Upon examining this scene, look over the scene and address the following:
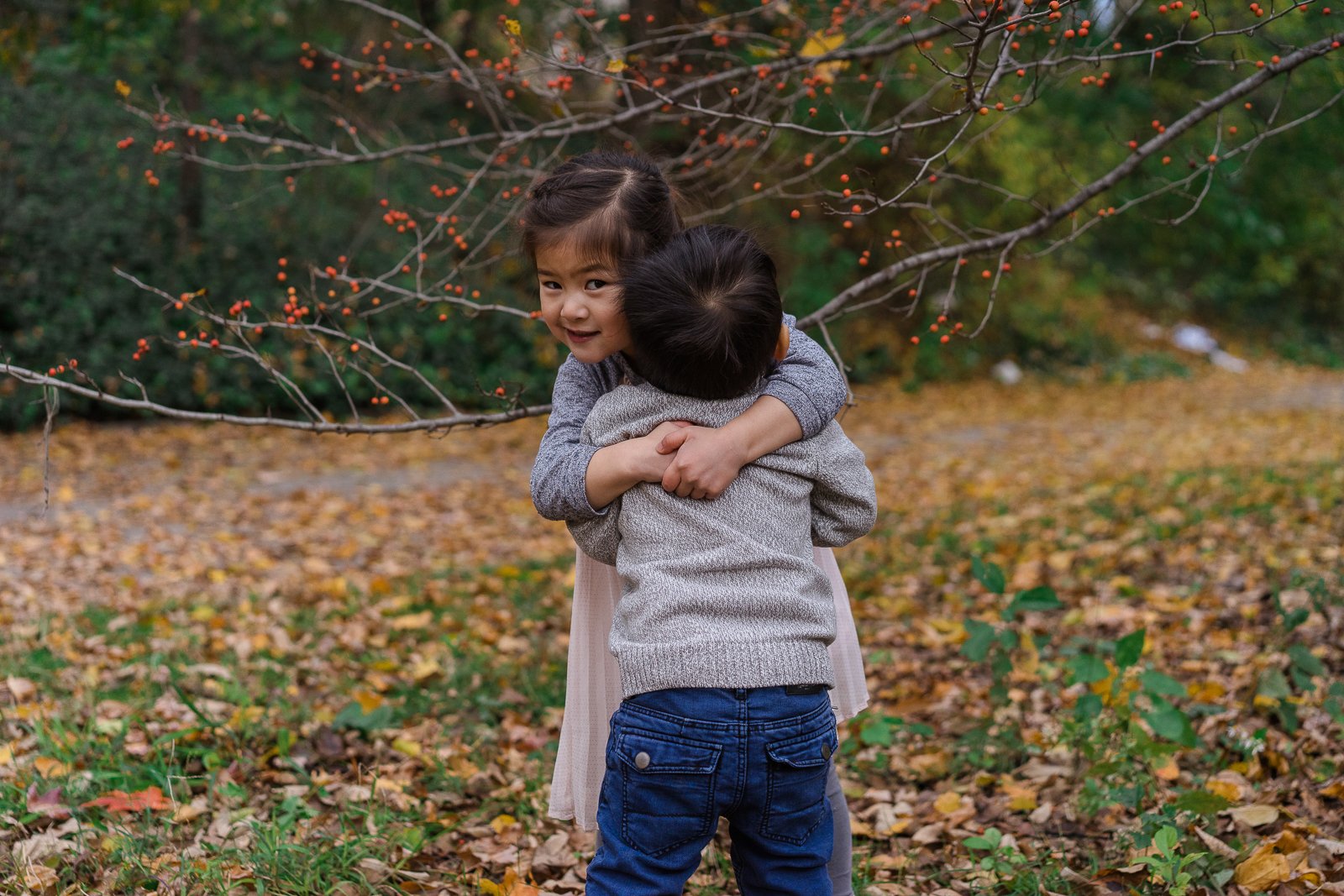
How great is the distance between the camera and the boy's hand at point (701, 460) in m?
1.77

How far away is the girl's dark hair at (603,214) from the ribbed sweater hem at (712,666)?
0.64 metres

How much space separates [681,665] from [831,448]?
1.52 ft

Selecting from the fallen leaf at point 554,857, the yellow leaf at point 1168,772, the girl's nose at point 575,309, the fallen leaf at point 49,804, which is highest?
the girl's nose at point 575,309

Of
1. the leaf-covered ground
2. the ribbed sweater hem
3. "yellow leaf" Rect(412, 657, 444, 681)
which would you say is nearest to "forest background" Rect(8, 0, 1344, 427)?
the leaf-covered ground

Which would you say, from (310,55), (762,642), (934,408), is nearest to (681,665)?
(762,642)

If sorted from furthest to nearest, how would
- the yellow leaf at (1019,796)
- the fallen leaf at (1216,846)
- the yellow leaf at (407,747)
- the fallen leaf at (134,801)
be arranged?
the yellow leaf at (407,747)
the yellow leaf at (1019,796)
the fallen leaf at (134,801)
the fallen leaf at (1216,846)

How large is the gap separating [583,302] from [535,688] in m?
2.27

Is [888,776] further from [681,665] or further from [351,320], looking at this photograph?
[351,320]

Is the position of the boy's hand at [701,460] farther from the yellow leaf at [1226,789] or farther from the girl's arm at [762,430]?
the yellow leaf at [1226,789]

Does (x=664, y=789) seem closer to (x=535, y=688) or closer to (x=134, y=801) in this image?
(x=134, y=801)

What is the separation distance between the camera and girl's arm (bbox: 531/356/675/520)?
5.93ft

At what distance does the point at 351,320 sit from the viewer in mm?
9570

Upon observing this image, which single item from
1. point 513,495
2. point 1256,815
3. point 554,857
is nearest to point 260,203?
point 513,495

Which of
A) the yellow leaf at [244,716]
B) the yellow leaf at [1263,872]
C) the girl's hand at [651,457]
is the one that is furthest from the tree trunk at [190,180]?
the yellow leaf at [1263,872]
